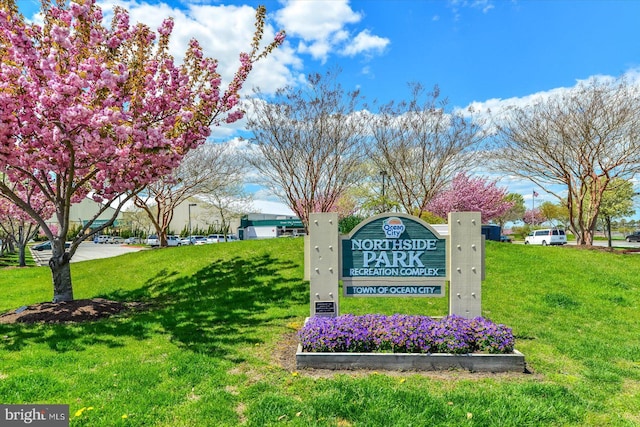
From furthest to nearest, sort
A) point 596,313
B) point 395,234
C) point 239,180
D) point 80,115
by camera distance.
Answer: point 239,180, point 596,313, point 80,115, point 395,234

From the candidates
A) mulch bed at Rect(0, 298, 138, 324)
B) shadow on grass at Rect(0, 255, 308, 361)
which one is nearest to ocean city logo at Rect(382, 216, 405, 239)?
shadow on grass at Rect(0, 255, 308, 361)

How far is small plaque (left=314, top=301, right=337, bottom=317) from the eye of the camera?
6223mm

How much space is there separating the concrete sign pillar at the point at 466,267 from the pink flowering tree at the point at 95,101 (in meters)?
5.89

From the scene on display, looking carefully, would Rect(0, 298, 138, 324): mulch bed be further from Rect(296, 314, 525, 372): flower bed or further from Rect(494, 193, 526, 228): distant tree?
Rect(494, 193, 526, 228): distant tree

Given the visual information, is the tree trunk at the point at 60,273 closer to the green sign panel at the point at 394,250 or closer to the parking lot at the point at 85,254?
the green sign panel at the point at 394,250

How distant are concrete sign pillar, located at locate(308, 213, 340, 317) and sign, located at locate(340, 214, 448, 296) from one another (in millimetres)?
184

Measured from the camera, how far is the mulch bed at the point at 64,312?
7629mm

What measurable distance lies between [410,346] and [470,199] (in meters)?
30.1

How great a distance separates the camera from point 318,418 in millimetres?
3586

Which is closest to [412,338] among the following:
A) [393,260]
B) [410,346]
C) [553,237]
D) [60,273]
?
[410,346]

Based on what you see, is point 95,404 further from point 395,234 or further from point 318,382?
point 395,234

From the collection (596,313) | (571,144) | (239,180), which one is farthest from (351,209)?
(596,313)

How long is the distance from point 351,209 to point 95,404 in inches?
1288

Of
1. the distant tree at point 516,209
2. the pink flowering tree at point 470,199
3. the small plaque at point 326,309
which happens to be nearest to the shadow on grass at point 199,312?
the small plaque at point 326,309
